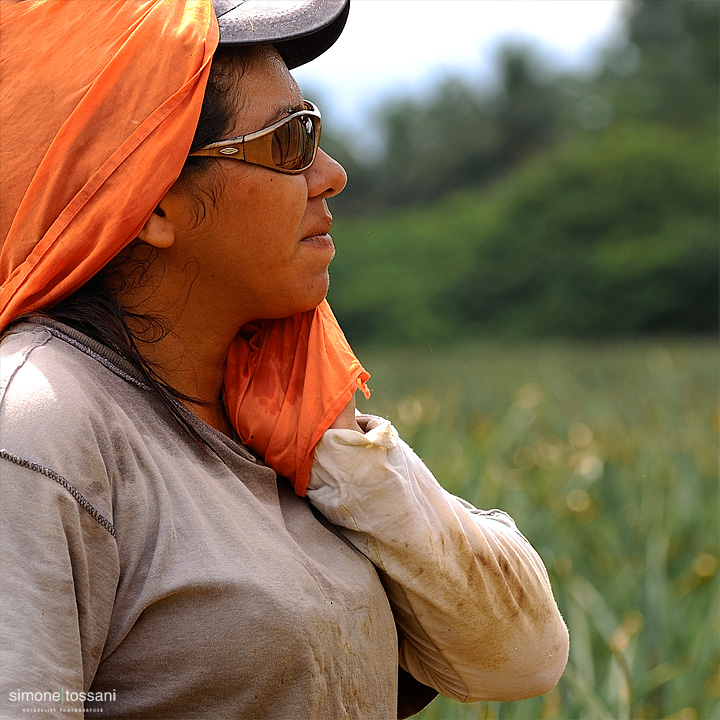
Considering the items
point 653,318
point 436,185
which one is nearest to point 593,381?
point 653,318

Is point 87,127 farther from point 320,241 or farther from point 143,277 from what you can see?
point 320,241

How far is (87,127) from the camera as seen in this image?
141 cm

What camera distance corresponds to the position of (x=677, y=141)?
25516 mm

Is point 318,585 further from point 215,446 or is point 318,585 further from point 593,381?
point 593,381

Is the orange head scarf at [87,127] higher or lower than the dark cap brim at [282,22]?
lower

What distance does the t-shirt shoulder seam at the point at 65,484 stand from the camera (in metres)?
1.21

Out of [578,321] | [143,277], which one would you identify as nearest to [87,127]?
[143,277]

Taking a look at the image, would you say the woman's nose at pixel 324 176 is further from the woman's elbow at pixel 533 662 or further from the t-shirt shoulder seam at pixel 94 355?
the woman's elbow at pixel 533 662

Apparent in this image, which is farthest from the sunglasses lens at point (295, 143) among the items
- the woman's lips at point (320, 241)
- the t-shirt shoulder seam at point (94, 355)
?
the t-shirt shoulder seam at point (94, 355)

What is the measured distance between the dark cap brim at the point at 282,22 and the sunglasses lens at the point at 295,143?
11 cm

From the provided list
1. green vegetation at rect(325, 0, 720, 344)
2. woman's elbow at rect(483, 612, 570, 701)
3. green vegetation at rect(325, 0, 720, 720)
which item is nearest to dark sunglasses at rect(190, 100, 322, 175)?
green vegetation at rect(325, 0, 720, 720)

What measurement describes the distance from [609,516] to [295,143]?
296cm

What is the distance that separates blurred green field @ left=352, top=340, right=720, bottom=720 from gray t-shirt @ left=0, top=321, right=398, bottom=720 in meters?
1.36

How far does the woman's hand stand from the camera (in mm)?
1590
